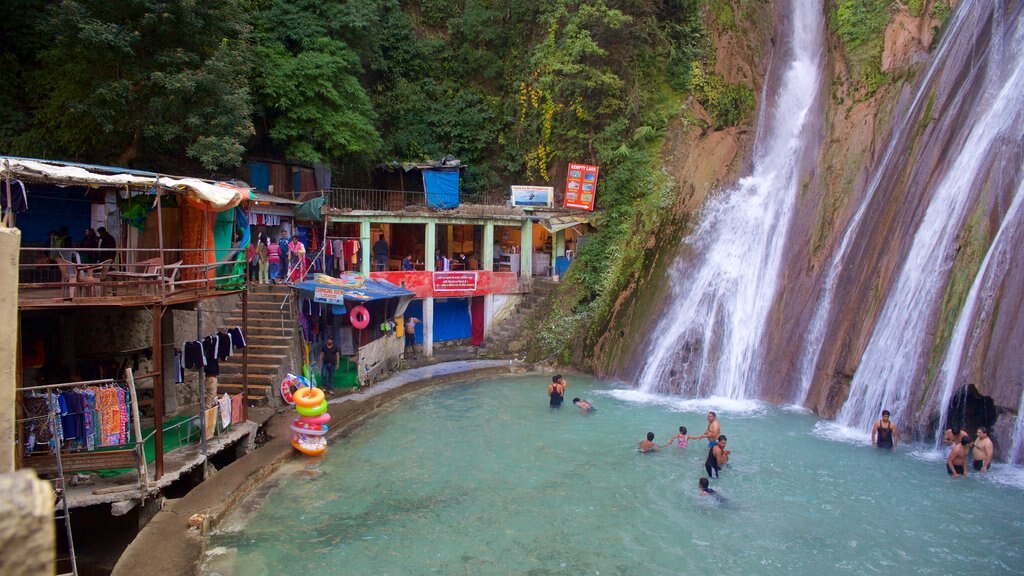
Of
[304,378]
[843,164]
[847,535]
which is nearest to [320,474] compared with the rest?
[304,378]

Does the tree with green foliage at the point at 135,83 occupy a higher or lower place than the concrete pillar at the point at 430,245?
higher

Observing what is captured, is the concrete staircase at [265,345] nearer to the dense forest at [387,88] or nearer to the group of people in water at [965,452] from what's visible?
the dense forest at [387,88]

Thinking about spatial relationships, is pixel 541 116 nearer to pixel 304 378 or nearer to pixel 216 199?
pixel 304 378

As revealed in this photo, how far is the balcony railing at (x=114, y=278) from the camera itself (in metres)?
10.0

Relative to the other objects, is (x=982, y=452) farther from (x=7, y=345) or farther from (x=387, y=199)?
(x=387, y=199)

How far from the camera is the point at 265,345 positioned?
680 inches

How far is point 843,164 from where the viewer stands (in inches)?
786

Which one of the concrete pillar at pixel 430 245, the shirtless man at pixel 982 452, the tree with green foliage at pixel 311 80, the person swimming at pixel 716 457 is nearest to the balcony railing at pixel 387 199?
the concrete pillar at pixel 430 245

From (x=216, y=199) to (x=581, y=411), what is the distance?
9757 mm

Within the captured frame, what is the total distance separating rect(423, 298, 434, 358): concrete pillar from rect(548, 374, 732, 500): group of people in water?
7775mm

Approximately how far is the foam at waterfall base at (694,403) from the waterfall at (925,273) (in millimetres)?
2176

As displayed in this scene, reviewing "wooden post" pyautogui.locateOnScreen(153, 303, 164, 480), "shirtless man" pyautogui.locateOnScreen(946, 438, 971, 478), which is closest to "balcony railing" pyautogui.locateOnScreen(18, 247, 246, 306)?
"wooden post" pyautogui.locateOnScreen(153, 303, 164, 480)

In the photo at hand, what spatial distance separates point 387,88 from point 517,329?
14030mm

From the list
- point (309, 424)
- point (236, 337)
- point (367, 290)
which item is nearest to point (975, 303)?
point (309, 424)
